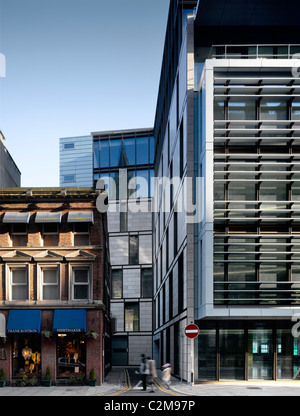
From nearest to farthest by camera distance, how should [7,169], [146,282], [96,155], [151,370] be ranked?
[151,370] < [7,169] < [146,282] < [96,155]

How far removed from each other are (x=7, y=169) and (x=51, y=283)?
2040 centimetres

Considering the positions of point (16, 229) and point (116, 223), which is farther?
point (116, 223)

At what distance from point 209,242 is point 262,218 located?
11.2 feet

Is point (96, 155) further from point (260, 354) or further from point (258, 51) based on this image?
point (260, 354)

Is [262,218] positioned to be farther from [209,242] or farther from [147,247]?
[147,247]

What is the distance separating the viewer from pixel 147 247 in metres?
63.2

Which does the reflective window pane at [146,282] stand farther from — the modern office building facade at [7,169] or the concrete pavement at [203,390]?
the concrete pavement at [203,390]

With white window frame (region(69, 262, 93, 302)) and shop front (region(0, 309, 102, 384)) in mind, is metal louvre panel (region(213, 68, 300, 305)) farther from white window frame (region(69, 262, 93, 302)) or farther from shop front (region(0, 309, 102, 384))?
shop front (region(0, 309, 102, 384))

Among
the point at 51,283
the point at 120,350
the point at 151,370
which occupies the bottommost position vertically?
the point at 120,350


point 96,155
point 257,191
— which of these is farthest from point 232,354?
point 96,155

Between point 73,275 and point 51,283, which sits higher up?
point 73,275

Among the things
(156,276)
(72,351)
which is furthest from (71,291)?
(156,276)

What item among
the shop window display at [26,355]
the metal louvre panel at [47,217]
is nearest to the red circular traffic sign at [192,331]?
the shop window display at [26,355]

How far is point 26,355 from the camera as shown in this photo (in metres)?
28.9
